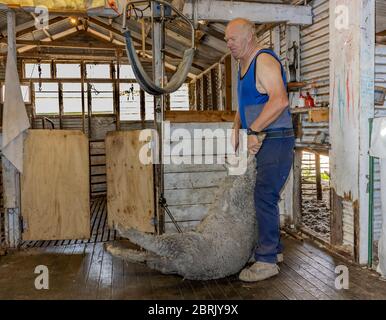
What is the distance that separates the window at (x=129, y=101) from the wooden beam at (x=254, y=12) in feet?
25.1

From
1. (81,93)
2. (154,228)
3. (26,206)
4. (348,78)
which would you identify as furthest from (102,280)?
(81,93)

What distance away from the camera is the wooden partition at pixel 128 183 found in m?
4.10

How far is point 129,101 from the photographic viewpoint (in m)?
11.5

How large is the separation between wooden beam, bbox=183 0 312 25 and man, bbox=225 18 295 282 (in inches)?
45.8

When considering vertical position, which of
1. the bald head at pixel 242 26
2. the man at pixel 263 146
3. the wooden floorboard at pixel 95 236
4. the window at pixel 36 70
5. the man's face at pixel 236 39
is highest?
the window at pixel 36 70

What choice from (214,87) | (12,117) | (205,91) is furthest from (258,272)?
(205,91)

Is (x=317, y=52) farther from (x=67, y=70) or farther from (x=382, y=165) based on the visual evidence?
(x=67, y=70)

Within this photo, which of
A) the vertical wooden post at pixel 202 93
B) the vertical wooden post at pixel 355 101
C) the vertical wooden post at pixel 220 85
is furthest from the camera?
the vertical wooden post at pixel 202 93

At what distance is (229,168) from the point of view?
3.19 m

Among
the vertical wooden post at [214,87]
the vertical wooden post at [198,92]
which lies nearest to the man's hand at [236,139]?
the vertical wooden post at [214,87]

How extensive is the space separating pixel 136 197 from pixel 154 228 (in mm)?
392

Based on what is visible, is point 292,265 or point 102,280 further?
point 292,265

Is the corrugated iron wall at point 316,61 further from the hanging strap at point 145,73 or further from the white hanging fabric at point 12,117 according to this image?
the white hanging fabric at point 12,117
